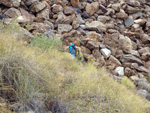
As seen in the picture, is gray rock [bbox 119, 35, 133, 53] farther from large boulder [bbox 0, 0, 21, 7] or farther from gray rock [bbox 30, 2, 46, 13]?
large boulder [bbox 0, 0, 21, 7]

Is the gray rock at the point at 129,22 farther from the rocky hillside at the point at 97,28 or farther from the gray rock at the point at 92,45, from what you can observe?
the gray rock at the point at 92,45

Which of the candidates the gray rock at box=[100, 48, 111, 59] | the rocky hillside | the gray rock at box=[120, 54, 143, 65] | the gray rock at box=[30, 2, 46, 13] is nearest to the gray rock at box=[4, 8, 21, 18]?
the rocky hillside

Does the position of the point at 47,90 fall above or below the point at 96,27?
above

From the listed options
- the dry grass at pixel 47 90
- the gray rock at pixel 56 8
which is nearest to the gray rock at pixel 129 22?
the gray rock at pixel 56 8

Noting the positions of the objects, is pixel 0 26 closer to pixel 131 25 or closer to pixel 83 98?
pixel 83 98

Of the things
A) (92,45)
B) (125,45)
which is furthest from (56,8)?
(125,45)

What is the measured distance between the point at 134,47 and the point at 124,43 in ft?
2.44

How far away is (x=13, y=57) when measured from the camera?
2.21 metres

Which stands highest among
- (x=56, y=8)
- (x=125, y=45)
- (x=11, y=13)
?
(x=11, y=13)

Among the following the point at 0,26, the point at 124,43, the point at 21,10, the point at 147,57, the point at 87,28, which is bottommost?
the point at 147,57

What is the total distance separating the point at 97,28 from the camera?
739cm

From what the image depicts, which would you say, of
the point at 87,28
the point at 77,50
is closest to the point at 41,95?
the point at 77,50

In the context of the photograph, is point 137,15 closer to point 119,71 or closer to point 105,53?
point 105,53

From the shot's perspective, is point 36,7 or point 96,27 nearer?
point 36,7
